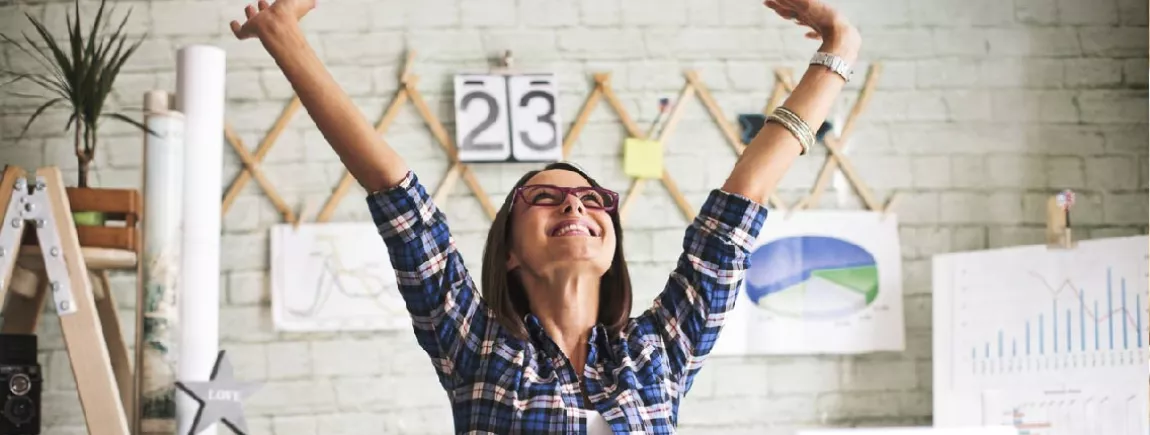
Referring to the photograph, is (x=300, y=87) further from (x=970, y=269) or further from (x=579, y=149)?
(x=970, y=269)

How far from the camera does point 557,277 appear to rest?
1362mm

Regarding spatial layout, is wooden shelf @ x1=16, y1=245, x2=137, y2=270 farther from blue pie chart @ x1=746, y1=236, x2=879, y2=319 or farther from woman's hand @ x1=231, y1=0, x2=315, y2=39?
blue pie chart @ x1=746, y1=236, x2=879, y2=319

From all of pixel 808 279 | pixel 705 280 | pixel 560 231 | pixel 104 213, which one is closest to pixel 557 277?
pixel 560 231

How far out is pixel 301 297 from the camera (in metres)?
2.94

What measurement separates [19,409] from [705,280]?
1.33 metres

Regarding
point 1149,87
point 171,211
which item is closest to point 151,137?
point 171,211

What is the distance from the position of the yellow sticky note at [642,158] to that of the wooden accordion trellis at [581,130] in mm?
18

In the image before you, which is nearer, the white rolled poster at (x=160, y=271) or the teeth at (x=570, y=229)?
the teeth at (x=570, y=229)

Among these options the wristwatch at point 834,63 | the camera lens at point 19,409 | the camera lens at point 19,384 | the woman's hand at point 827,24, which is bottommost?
the camera lens at point 19,409

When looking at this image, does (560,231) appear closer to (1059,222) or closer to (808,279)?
(808,279)

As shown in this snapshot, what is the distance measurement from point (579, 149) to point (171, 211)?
1172 millimetres

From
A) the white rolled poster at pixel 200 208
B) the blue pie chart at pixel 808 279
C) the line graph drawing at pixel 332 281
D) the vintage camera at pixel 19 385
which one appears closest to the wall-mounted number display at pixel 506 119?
the line graph drawing at pixel 332 281

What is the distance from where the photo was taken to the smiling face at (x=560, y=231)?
1.35 m

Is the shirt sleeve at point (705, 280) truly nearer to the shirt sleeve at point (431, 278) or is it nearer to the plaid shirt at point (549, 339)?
the plaid shirt at point (549, 339)
